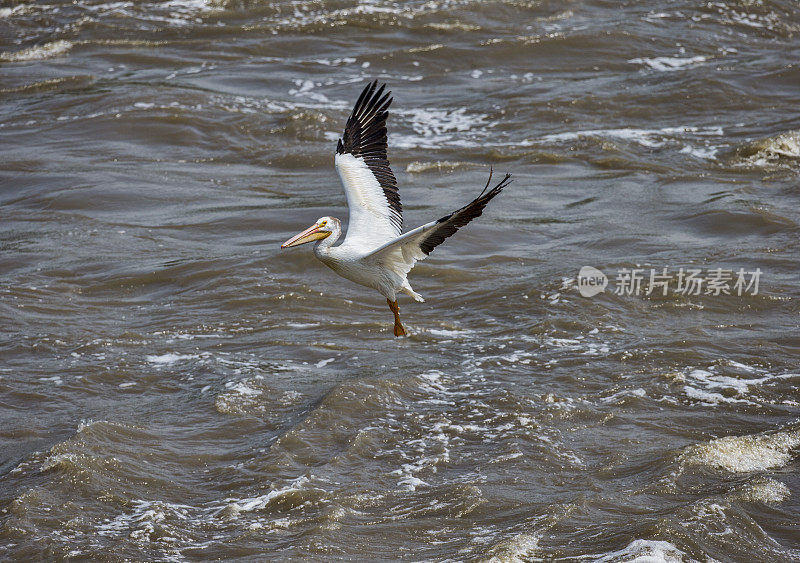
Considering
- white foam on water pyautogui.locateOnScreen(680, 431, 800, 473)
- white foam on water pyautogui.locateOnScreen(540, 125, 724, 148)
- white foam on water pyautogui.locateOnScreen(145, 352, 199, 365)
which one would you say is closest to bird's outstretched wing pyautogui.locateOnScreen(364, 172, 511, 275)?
white foam on water pyautogui.locateOnScreen(145, 352, 199, 365)

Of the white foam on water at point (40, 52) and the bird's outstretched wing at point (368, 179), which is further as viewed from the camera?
the white foam on water at point (40, 52)

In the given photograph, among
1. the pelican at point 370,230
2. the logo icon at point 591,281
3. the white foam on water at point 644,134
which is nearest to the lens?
the pelican at point 370,230

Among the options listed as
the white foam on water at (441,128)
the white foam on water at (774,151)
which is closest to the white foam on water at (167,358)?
the white foam on water at (441,128)

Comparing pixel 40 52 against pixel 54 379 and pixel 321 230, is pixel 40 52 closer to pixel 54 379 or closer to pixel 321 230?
pixel 54 379

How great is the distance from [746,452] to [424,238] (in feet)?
6.84

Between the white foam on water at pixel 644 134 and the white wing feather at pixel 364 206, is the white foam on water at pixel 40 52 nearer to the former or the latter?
the white foam on water at pixel 644 134

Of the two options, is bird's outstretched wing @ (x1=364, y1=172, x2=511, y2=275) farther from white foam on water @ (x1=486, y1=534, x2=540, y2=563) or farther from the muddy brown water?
white foam on water @ (x1=486, y1=534, x2=540, y2=563)

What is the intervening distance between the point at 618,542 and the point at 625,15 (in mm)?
12972

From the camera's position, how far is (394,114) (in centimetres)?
1266

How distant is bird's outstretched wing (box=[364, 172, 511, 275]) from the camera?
529cm

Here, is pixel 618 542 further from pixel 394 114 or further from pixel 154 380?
pixel 394 114

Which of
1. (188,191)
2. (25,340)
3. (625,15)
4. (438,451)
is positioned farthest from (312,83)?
(438,451)

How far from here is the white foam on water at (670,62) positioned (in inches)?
554

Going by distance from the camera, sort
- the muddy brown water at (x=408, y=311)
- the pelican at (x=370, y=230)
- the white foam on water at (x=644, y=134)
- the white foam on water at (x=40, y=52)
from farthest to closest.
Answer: the white foam on water at (x=40, y=52), the white foam on water at (x=644, y=134), the pelican at (x=370, y=230), the muddy brown water at (x=408, y=311)
